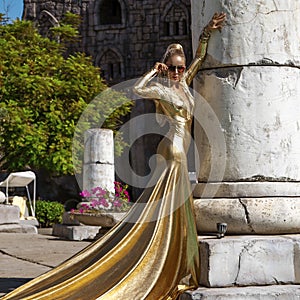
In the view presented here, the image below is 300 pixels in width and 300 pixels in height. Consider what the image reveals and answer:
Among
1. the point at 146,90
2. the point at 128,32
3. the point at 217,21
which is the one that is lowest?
the point at 146,90

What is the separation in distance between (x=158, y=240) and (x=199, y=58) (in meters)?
1.24

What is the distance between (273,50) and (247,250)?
4.27 feet

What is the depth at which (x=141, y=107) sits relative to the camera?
2994cm

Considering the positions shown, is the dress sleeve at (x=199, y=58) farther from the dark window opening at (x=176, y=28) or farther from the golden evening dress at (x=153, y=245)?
the dark window opening at (x=176, y=28)

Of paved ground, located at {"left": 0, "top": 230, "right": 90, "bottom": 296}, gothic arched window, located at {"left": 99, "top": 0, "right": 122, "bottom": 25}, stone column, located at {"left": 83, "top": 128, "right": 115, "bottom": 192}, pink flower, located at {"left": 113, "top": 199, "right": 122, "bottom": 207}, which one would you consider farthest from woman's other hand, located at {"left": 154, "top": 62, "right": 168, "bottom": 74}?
gothic arched window, located at {"left": 99, "top": 0, "right": 122, "bottom": 25}

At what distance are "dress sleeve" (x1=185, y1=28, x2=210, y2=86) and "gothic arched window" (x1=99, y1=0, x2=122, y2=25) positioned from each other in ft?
94.5

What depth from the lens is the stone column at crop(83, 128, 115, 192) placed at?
16.4 metres

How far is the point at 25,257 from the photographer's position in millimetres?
8648

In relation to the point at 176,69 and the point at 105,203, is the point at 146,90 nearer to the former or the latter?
the point at 176,69

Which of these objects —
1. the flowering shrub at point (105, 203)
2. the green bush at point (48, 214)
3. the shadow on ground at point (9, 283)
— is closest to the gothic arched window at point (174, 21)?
the green bush at point (48, 214)

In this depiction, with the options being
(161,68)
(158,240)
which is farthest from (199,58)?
(158,240)

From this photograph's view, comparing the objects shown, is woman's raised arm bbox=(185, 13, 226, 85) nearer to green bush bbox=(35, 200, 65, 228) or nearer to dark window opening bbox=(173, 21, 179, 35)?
green bush bbox=(35, 200, 65, 228)

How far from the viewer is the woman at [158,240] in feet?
13.6

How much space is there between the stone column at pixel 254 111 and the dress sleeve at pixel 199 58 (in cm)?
6
